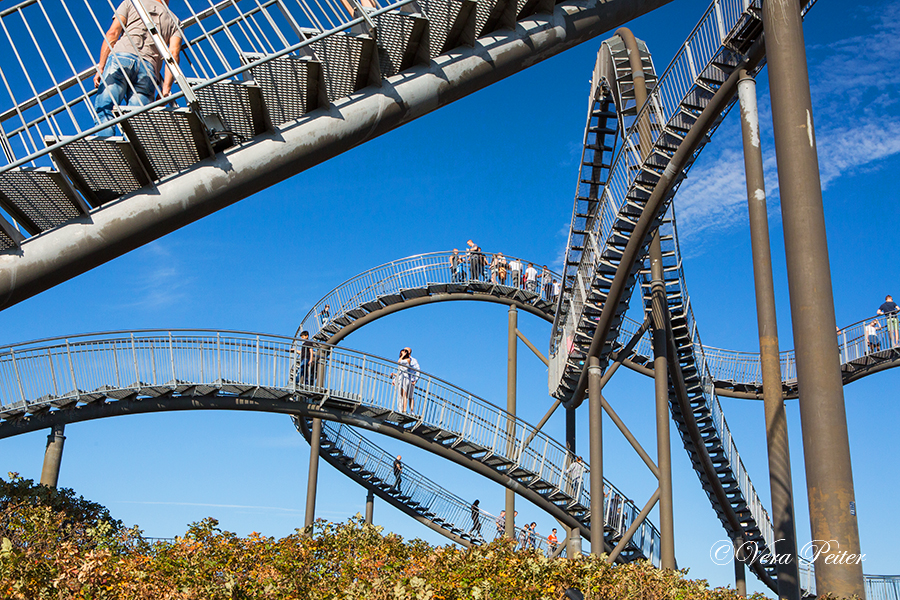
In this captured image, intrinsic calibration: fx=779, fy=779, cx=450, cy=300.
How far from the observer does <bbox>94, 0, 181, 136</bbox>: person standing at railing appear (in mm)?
6277

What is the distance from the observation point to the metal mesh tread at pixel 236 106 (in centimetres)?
583

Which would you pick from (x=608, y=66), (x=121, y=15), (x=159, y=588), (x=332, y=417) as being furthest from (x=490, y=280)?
(x=159, y=588)

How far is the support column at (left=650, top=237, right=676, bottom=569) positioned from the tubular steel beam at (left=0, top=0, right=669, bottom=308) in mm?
5784

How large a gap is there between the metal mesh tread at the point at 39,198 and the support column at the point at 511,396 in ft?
30.3

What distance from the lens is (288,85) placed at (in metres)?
6.06

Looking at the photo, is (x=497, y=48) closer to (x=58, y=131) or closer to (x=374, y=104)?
(x=374, y=104)

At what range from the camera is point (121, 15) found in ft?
22.0

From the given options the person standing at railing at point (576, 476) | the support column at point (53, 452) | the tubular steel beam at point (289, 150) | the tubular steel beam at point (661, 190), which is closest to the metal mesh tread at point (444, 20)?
the tubular steel beam at point (289, 150)

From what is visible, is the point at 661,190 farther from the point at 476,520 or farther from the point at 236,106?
the point at 476,520

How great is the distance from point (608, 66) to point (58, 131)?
11317 millimetres

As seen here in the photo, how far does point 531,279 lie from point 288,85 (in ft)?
53.5

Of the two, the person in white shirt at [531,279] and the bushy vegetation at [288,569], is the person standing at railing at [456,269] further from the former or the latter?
the bushy vegetation at [288,569]

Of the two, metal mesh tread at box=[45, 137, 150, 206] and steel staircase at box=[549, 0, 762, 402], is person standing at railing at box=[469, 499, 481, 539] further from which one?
metal mesh tread at box=[45, 137, 150, 206]

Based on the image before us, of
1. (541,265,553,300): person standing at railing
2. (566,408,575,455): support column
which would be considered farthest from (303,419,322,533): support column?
(541,265,553,300): person standing at railing
